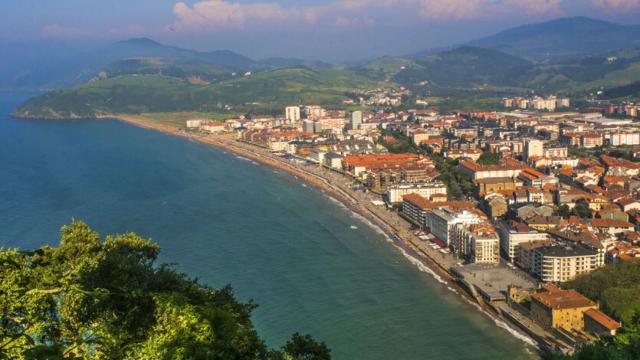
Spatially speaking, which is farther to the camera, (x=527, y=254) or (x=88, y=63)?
(x=88, y=63)

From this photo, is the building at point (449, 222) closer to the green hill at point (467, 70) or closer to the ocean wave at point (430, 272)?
the ocean wave at point (430, 272)

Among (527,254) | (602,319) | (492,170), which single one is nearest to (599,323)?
(602,319)

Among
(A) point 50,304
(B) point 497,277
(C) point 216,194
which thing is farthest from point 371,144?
(A) point 50,304

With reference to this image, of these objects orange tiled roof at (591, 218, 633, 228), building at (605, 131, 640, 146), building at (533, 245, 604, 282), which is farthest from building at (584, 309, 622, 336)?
building at (605, 131, 640, 146)

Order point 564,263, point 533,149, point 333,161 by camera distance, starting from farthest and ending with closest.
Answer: point 333,161 → point 533,149 → point 564,263

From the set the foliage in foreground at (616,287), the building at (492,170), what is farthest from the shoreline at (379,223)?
the building at (492,170)

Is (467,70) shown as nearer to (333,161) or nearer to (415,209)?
(333,161)

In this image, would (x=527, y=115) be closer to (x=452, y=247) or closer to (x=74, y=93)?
(x=452, y=247)
